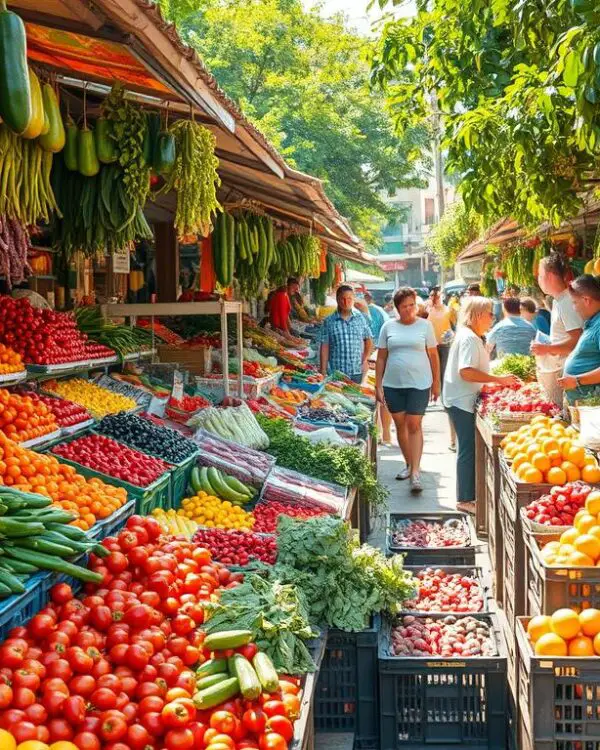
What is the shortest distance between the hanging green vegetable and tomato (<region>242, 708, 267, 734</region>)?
292cm

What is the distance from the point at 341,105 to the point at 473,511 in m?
22.2

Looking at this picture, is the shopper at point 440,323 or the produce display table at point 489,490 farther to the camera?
the shopper at point 440,323

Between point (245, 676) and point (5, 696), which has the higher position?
point (5, 696)

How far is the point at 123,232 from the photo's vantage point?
5.13m

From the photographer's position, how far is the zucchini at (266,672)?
3.24m

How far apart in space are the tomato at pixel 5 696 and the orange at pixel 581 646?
92.4 inches

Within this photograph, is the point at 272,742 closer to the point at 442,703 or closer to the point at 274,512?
the point at 442,703

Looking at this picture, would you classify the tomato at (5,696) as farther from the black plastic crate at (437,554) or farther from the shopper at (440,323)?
the shopper at (440,323)

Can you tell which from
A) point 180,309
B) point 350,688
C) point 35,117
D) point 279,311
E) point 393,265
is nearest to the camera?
point 35,117

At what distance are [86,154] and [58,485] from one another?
5.71ft

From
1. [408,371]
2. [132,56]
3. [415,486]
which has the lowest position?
[415,486]

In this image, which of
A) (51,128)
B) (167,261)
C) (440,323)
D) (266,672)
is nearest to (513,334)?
(440,323)

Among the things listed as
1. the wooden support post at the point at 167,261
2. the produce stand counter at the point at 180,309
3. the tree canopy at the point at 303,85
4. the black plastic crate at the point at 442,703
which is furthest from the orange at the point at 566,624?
the tree canopy at the point at 303,85

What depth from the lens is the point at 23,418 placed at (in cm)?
523
